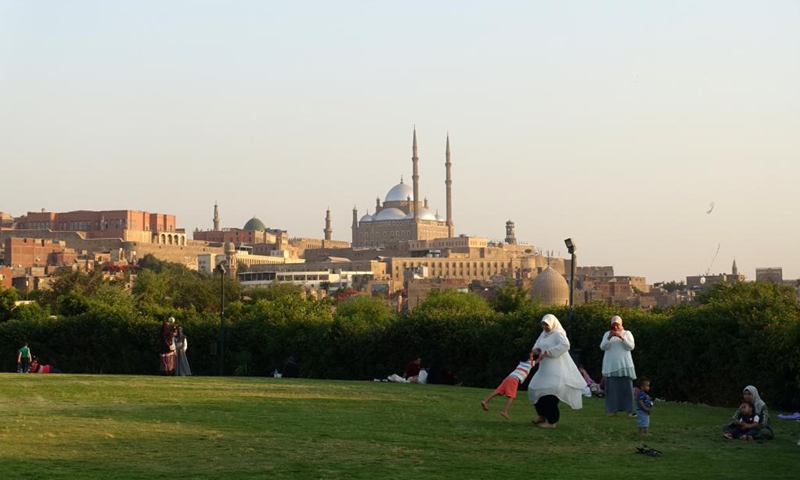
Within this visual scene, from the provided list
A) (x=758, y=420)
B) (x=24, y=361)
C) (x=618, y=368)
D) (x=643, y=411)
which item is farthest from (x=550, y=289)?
(x=643, y=411)

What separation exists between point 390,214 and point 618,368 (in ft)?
573

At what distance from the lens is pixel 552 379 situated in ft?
40.7

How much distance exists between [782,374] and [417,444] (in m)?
7.82

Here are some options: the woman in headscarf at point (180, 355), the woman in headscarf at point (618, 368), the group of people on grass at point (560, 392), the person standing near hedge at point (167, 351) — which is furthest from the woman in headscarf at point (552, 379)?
the woman in headscarf at point (180, 355)

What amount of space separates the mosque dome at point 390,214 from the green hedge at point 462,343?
15115 cm

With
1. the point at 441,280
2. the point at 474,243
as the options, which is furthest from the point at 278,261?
the point at 441,280

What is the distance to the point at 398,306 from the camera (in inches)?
3930

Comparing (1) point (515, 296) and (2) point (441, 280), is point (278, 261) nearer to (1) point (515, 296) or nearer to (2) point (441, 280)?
(2) point (441, 280)

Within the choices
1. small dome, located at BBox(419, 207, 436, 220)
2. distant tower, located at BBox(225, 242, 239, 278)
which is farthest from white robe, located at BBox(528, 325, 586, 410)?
small dome, located at BBox(419, 207, 436, 220)

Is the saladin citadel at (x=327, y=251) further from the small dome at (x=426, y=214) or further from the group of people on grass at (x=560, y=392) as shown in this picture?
the group of people on grass at (x=560, y=392)

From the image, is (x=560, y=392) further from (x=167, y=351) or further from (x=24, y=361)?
(x=24, y=361)

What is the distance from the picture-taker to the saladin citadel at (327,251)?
131m

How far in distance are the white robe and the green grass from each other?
0.99 feet

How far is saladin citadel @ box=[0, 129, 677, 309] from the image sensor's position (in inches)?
Result: 5157
